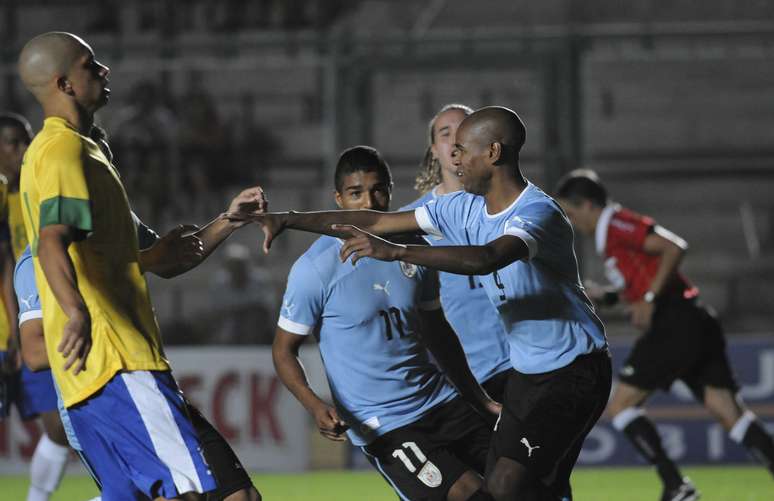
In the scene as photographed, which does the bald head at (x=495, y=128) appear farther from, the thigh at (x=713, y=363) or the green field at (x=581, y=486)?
the green field at (x=581, y=486)

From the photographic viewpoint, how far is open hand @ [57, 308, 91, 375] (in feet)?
12.1

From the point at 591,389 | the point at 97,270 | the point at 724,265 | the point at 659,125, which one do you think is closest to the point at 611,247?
the point at 591,389

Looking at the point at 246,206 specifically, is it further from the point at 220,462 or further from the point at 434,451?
the point at 434,451

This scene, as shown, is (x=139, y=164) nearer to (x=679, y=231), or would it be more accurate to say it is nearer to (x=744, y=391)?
(x=679, y=231)

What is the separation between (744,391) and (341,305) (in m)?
6.64

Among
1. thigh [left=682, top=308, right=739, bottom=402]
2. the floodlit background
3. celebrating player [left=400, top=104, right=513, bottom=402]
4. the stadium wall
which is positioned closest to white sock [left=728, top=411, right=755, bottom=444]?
thigh [left=682, top=308, right=739, bottom=402]

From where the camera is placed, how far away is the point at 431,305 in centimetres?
522

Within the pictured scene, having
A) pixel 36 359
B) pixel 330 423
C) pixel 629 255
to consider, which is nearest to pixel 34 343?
pixel 36 359

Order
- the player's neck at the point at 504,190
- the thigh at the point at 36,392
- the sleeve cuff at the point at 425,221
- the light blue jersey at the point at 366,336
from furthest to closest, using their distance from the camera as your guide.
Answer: the thigh at the point at 36,392, the sleeve cuff at the point at 425,221, the light blue jersey at the point at 366,336, the player's neck at the point at 504,190

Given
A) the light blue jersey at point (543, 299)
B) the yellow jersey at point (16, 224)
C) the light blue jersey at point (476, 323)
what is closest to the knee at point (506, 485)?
the light blue jersey at point (543, 299)

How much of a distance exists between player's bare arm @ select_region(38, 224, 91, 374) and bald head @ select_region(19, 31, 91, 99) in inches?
21.4

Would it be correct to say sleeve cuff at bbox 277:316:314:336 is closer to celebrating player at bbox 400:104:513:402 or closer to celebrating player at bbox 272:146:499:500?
celebrating player at bbox 272:146:499:500

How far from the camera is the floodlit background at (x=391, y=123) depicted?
11039 mm

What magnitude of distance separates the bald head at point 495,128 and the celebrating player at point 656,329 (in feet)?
11.9
